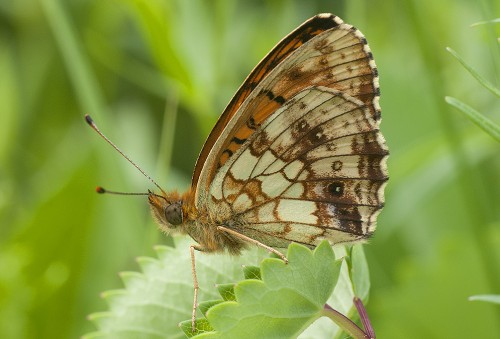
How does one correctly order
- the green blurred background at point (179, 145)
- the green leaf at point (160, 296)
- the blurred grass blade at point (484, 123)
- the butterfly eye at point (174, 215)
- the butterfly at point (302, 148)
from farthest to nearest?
the green blurred background at point (179, 145) → the butterfly eye at point (174, 215) → the butterfly at point (302, 148) → the green leaf at point (160, 296) → the blurred grass blade at point (484, 123)

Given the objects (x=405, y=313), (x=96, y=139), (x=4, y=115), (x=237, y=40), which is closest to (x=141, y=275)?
(x=405, y=313)

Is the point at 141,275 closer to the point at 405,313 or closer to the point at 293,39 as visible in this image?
the point at 293,39

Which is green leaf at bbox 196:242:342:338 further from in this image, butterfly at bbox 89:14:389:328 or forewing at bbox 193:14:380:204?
forewing at bbox 193:14:380:204

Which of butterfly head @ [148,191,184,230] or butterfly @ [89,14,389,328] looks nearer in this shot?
butterfly @ [89,14,389,328]

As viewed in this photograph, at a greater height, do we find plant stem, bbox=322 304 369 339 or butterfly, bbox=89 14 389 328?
butterfly, bbox=89 14 389 328

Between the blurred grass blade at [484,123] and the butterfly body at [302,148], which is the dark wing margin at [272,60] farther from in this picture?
the blurred grass blade at [484,123]

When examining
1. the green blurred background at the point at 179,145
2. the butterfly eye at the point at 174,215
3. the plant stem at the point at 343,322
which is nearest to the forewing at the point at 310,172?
the butterfly eye at the point at 174,215

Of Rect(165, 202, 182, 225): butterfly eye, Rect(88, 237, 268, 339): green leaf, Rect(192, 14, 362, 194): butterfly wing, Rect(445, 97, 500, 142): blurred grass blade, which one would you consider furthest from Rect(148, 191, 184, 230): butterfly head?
Rect(445, 97, 500, 142): blurred grass blade
